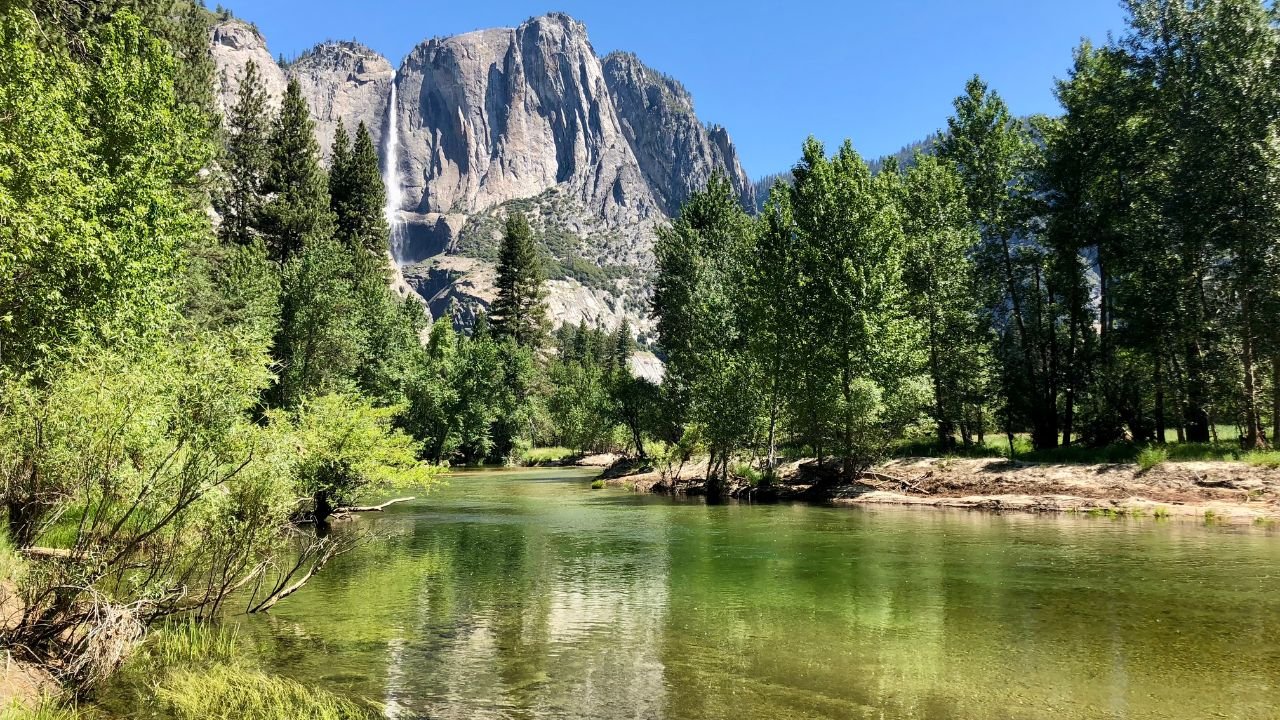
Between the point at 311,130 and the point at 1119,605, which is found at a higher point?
the point at 311,130

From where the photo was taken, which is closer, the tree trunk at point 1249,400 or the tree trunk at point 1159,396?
the tree trunk at point 1249,400

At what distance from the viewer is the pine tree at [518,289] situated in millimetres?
94375

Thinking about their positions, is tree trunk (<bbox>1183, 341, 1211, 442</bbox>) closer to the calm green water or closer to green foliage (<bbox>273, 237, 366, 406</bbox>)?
the calm green water

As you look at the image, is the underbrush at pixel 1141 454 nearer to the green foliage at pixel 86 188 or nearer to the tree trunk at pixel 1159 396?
the tree trunk at pixel 1159 396

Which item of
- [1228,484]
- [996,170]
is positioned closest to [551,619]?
[1228,484]

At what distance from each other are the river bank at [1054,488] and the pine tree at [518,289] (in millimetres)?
57482

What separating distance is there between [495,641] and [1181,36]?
37.9m

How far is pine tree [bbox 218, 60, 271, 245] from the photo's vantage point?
192 feet

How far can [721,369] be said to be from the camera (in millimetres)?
45562

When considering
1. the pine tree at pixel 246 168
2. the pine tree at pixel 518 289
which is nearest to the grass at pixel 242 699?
the pine tree at pixel 246 168

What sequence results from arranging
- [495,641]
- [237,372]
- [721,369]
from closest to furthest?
[237,372], [495,641], [721,369]

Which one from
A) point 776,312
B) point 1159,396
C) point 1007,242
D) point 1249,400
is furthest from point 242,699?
point 1007,242

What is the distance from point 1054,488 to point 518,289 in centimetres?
7458

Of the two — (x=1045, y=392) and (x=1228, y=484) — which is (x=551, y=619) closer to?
(x=1228, y=484)
